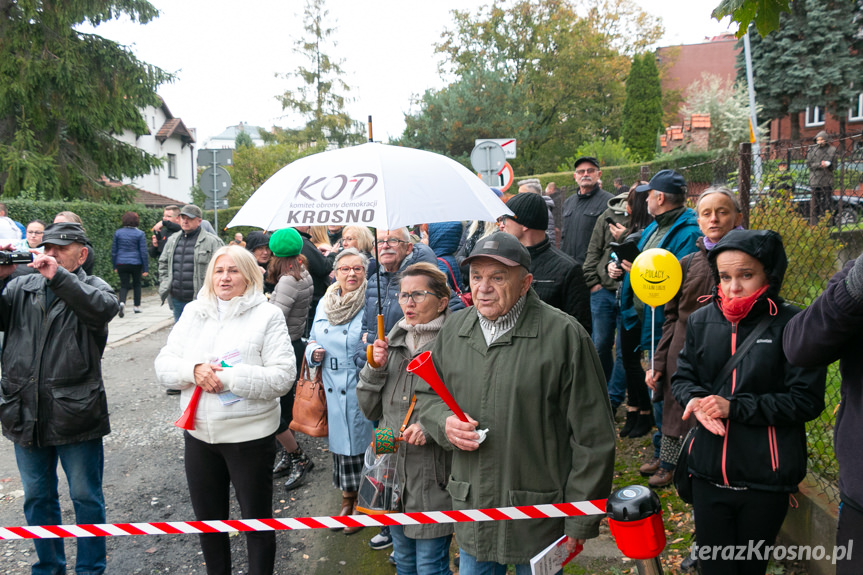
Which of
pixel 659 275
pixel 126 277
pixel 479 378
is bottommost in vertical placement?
pixel 126 277

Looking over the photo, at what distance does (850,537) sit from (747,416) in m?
0.67

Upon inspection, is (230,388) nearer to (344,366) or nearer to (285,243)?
(344,366)

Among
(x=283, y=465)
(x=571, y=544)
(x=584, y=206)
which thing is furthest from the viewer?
(x=584, y=206)

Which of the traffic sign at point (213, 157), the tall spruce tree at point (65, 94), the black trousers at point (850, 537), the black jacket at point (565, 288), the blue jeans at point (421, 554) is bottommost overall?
the blue jeans at point (421, 554)

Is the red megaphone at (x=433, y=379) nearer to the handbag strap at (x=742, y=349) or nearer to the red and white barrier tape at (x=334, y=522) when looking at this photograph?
the red and white barrier tape at (x=334, y=522)

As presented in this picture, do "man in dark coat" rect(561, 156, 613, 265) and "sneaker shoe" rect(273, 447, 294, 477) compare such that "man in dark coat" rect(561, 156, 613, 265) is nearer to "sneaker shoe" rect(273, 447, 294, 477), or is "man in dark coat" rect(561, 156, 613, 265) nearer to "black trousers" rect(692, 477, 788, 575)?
"sneaker shoe" rect(273, 447, 294, 477)

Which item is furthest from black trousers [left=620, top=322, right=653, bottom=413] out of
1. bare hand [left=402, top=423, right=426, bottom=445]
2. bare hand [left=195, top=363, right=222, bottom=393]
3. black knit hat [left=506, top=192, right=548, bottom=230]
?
bare hand [left=195, top=363, right=222, bottom=393]

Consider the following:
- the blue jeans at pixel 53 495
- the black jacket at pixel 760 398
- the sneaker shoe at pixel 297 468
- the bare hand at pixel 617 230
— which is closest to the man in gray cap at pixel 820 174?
the bare hand at pixel 617 230

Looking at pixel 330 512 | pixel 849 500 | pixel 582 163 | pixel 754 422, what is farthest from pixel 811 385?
pixel 582 163

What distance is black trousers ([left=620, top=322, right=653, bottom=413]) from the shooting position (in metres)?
5.50

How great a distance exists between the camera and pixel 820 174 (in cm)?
522

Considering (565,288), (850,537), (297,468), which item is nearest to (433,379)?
(850,537)

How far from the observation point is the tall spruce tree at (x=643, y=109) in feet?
104

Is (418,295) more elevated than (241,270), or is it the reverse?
(241,270)
